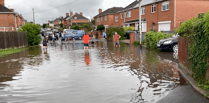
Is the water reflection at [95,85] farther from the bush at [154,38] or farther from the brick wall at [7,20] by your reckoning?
the brick wall at [7,20]

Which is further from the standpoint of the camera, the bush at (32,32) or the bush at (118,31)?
the bush at (118,31)

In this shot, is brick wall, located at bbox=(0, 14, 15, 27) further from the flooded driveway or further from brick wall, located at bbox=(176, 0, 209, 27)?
the flooded driveway

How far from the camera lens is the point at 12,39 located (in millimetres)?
20625

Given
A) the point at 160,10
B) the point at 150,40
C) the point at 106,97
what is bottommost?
the point at 106,97

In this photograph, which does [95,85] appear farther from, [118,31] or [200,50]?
[118,31]

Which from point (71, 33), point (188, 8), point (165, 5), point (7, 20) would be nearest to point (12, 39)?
point (71, 33)

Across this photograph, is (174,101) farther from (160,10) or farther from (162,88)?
(160,10)

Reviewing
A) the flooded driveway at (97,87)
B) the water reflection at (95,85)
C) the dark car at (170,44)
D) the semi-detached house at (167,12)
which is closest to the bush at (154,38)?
the dark car at (170,44)

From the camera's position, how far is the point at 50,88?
6.11m

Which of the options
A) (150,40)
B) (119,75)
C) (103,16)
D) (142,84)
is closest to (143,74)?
(119,75)

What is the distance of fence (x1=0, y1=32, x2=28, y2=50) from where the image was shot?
1906 centimetres

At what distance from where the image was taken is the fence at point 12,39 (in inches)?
Answer: 751

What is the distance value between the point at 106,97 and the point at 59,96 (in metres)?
1.23

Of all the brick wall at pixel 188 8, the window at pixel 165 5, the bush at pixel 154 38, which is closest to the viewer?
the bush at pixel 154 38
